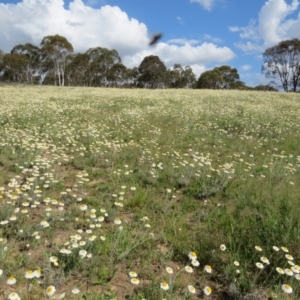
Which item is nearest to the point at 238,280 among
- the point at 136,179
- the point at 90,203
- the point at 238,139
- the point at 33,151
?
the point at 90,203

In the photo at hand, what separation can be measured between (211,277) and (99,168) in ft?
13.2

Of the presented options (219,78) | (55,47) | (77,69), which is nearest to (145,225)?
(55,47)

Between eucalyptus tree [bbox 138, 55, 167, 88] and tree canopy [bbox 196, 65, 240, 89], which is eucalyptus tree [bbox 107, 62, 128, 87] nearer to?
eucalyptus tree [bbox 138, 55, 167, 88]

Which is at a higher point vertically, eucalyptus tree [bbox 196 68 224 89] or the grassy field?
eucalyptus tree [bbox 196 68 224 89]

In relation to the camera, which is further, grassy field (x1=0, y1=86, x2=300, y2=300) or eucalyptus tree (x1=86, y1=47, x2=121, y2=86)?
eucalyptus tree (x1=86, y1=47, x2=121, y2=86)

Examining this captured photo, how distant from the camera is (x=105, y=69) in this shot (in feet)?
249

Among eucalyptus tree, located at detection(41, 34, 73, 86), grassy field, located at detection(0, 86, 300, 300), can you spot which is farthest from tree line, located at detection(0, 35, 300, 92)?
grassy field, located at detection(0, 86, 300, 300)

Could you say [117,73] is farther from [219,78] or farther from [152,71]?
[219,78]

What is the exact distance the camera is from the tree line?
60219mm

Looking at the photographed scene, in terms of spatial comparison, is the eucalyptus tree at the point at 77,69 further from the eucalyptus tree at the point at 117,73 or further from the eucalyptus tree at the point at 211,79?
the eucalyptus tree at the point at 211,79

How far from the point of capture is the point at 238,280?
317 cm

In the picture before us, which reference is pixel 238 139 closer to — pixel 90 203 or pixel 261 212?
pixel 261 212

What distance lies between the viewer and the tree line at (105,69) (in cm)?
6022

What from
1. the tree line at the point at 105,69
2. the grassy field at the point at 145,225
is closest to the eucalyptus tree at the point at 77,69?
the tree line at the point at 105,69
